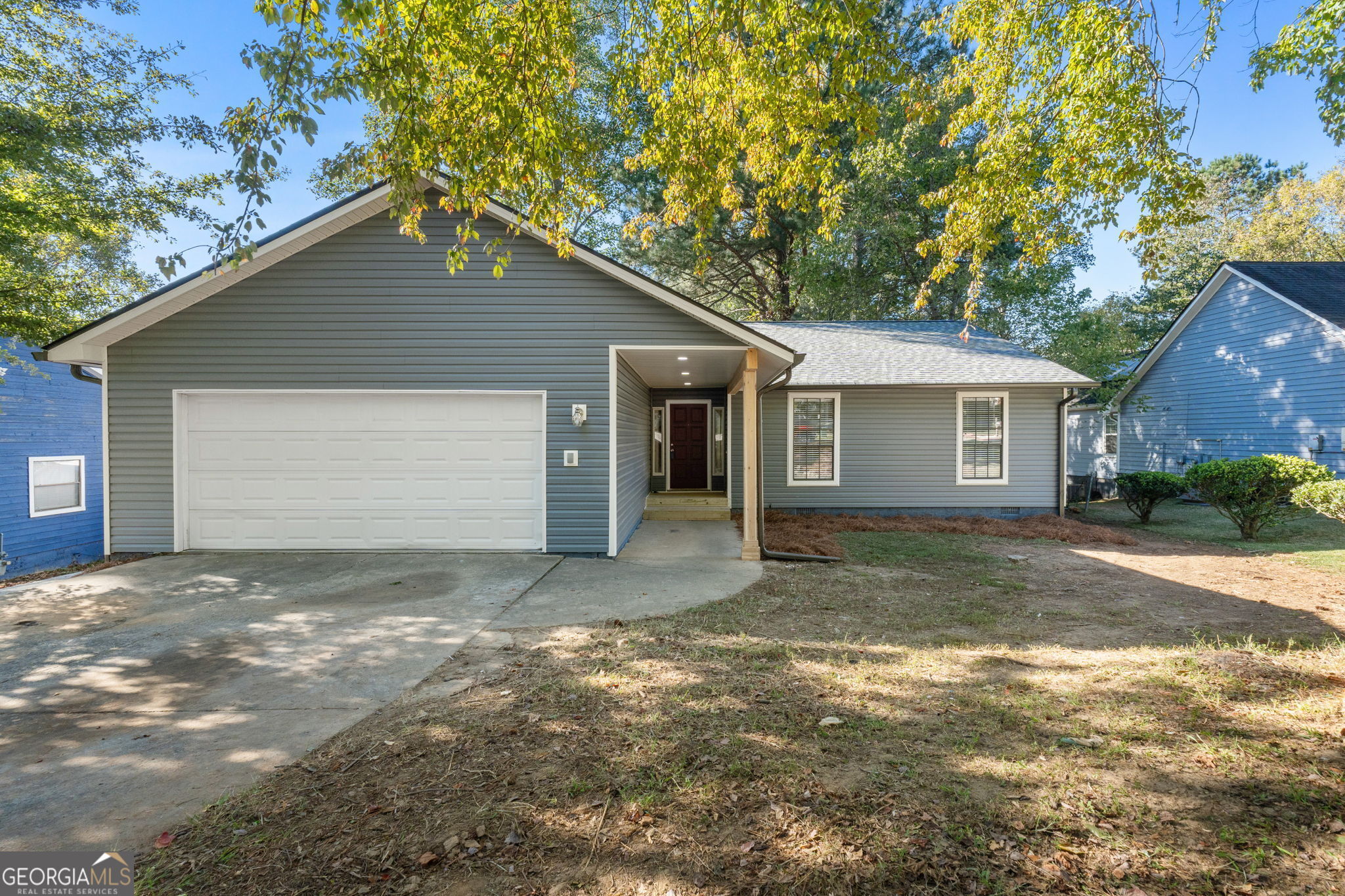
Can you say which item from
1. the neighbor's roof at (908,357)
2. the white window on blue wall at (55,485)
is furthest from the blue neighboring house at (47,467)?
the neighbor's roof at (908,357)

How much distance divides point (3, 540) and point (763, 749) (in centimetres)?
1420

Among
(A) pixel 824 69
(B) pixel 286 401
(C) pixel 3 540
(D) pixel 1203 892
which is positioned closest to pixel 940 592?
(D) pixel 1203 892

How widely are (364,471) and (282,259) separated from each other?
287 cm

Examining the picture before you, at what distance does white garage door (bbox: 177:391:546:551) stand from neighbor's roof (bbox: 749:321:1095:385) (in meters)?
6.15

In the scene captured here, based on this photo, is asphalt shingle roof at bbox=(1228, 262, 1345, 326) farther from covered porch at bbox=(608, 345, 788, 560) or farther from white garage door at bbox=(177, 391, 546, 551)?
white garage door at bbox=(177, 391, 546, 551)

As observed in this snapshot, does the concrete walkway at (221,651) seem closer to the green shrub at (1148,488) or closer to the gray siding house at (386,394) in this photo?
the gray siding house at (386,394)

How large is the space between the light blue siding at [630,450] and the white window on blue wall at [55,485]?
1105 centimetres

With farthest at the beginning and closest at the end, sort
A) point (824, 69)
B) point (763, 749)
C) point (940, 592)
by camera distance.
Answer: point (940, 592) → point (824, 69) → point (763, 749)

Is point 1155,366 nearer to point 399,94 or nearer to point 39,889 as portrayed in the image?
point 399,94

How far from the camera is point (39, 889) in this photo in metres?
2.11

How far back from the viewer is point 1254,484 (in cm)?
977

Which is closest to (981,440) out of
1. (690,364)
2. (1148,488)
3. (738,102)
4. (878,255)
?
(1148,488)

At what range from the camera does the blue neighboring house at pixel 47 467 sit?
1034cm

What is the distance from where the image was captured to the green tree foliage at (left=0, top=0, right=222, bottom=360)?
27.1ft
